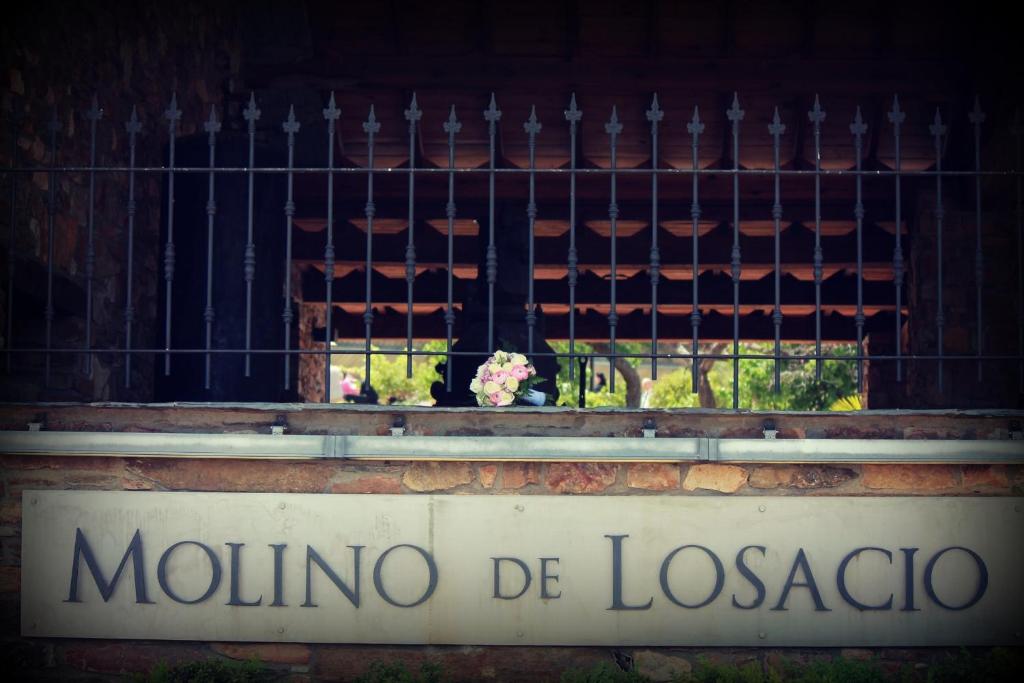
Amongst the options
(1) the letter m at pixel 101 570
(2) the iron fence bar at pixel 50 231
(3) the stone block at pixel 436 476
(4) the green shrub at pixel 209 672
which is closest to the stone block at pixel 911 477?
(3) the stone block at pixel 436 476

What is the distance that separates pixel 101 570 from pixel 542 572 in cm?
167

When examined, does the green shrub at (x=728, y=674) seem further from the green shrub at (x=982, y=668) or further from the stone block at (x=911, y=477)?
the stone block at (x=911, y=477)

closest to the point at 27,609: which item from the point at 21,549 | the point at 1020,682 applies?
the point at 21,549

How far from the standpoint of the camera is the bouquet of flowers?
169 inches

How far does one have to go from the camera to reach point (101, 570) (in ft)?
13.3

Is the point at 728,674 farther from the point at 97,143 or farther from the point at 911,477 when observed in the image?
the point at 97,143

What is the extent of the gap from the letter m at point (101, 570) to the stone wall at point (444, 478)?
0.18m

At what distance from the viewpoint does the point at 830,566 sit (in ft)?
13.1

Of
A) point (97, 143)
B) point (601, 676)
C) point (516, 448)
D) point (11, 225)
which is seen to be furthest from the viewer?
point (97, 143)

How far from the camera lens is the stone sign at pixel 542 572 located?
4.00 metres

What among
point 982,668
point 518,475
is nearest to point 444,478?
point 518,475

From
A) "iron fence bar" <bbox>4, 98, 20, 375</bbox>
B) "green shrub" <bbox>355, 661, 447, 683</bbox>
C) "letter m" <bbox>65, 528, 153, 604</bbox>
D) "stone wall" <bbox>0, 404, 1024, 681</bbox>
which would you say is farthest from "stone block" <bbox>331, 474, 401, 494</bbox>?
"iron fence bar" <bbox>4, 98, 20, 375</bbox>

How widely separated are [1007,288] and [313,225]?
4.86 metres

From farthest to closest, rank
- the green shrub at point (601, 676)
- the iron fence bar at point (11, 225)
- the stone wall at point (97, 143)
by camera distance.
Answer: the stone wall at point (97, 143), the iron fence bar at point (11, 225), the green shrub at point (601, 676)
